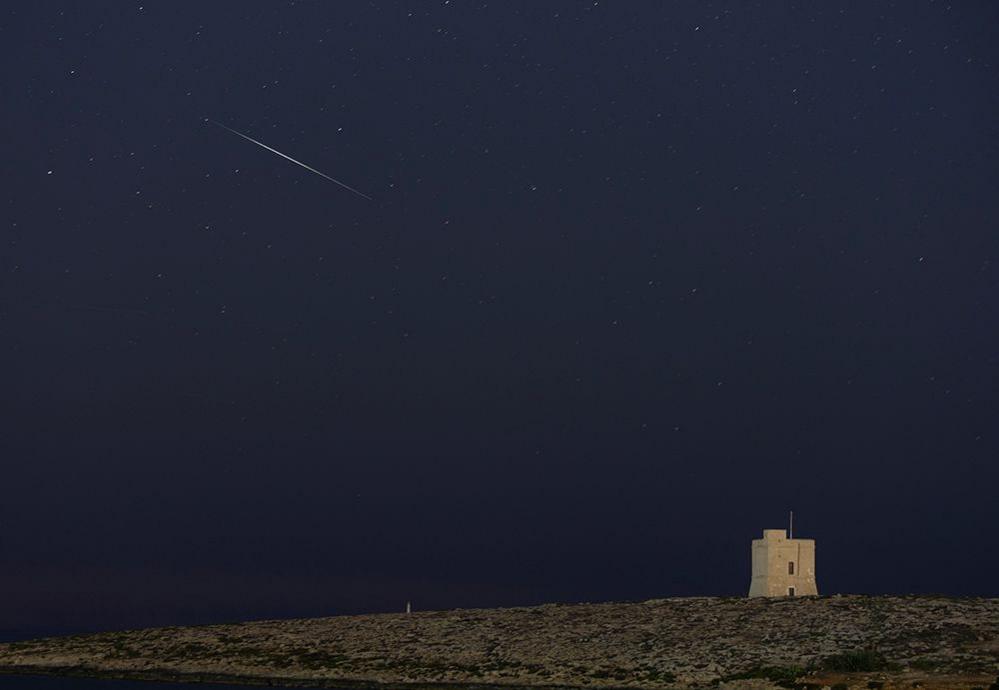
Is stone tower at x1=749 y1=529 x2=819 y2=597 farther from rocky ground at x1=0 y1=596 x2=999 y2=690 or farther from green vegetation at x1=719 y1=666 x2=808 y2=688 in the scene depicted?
Answer: green vegetation at x1=719 y1=666 x2=808 y2=688

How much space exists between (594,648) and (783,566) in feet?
78.0

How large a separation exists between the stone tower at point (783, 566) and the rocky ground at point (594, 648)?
4655mm

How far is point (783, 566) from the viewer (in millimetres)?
112312

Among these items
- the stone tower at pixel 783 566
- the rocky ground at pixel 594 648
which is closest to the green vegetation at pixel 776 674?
the rocky ground at pixel 594 648

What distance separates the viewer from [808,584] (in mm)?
112875

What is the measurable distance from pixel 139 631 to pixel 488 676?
44165 millimetres

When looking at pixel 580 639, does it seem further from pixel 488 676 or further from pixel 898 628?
pixel 898 628

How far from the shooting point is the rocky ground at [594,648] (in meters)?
84.3

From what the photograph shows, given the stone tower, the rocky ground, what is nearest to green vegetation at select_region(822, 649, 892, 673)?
the rocky ground

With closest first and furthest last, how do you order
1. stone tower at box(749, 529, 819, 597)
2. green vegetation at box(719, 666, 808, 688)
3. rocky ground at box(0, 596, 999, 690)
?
green vegetation at box(719, 666, 808, 688) → rocky ground at box(0, 596, 999, 690) → stone tower at box(749, 529, 819, 597)

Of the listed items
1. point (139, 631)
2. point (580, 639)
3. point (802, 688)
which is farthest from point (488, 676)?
point (139, 631)

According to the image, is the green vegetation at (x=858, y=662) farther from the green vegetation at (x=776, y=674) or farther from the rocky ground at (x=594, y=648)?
the green vegetation at (x=776, y=674)

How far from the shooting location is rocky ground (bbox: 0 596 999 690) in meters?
84.3

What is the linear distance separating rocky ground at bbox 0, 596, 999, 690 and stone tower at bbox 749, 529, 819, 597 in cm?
465
